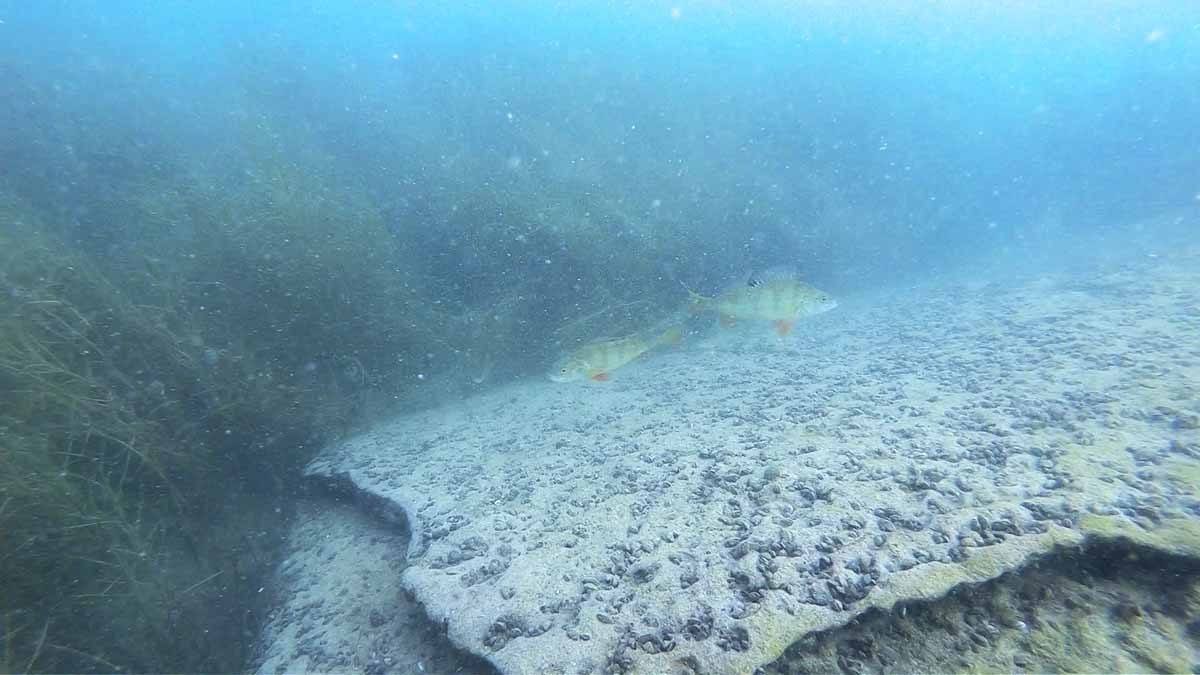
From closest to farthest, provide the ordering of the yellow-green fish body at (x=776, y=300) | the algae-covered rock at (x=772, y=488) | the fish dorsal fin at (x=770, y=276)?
the algae-covered rock at (x=772, y=488) < the yellow-green fish body at (x=776, y=300) < the fish dorsal fin at (x=770, y=276)

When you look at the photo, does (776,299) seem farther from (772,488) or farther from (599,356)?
(772,488)

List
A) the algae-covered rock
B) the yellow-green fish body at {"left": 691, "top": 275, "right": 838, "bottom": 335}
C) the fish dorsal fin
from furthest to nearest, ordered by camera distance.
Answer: the fish dorsal fin
the yellow-green fish body at {"left": 691, "top": 275, "right": 838, "bottom": 335}
the algae-covered rock

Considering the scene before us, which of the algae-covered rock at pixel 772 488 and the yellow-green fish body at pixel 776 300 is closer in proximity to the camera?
the algae-covered rock at pixel 772 488

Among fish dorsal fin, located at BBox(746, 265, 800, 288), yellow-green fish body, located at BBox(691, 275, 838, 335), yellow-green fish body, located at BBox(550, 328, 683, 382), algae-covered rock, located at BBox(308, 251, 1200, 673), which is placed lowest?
algae-covered rock, located at BBox(308, 251, 1200, 673)

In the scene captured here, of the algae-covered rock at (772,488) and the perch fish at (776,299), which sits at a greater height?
the perch fish at (776,299)

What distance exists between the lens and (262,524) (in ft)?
19.1

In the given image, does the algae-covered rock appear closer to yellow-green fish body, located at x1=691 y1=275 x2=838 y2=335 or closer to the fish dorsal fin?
yellow-green fish body, located at x1=691 y1=275 x2=838 y2=335

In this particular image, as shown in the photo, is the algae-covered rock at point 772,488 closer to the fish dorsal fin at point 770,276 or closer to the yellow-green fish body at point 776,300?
the yellow-green fish body at point 776,300

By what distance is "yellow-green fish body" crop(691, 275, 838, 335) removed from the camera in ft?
17.7

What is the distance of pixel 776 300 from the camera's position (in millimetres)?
5492

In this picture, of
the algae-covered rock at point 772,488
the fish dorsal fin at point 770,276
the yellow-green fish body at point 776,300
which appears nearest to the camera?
the algae-covered rock at point 772,488

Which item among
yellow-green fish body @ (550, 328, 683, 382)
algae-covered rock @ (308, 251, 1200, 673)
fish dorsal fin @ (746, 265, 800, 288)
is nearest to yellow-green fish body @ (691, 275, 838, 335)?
fish dorsal fin @ (746, 265, 800, 288)

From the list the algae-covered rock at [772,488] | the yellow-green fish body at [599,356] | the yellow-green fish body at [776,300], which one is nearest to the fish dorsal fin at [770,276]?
the yellow-green fish body at [776,300]

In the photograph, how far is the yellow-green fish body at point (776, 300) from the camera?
213 inches
